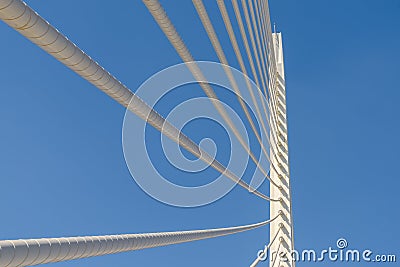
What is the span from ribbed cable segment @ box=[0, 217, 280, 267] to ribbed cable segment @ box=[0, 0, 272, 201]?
616 millimetres

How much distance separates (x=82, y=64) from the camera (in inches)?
63.1

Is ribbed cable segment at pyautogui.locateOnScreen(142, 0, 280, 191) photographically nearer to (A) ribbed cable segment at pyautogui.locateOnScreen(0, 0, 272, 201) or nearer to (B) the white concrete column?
(A) ribbed cable segment at pyautogui.locateOnScreen(0, 0, 272, 201)

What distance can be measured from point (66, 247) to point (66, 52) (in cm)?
66

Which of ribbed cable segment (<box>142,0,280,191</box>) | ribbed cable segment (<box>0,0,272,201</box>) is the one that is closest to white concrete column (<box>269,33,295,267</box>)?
ribbed cable segment (<box>142,0,280,191</box>)

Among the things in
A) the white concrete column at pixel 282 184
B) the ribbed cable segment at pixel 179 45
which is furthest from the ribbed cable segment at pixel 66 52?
the white concrete column at pixel 282 184

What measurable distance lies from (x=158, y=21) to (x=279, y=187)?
6587mm

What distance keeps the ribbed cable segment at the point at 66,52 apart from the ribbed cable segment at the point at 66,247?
0.62 m

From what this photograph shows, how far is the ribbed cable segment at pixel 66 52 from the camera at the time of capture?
1.26m

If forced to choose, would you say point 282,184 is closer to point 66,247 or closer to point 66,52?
point 66,52

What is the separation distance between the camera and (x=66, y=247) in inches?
50.1

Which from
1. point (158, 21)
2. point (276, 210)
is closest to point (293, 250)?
point (276, 210)

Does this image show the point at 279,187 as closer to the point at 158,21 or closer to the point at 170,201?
the point at 170,201

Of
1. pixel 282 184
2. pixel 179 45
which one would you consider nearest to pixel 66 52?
pixel 179 45

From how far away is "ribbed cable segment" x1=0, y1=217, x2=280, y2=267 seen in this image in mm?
1066
